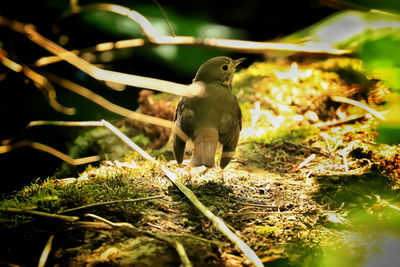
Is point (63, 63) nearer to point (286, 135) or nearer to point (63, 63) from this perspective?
point (63, 63)

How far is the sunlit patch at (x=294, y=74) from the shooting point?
15.1 feet

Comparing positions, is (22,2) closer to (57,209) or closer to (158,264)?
(57,209)

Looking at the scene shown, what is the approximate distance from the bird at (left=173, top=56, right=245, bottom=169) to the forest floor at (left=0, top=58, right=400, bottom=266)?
8.7 inches

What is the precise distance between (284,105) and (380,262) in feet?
10.7

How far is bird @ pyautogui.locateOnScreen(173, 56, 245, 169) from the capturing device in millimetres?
2645

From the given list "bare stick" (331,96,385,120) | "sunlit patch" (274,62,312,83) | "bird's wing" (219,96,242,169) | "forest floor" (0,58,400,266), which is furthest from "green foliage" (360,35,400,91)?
"sunlit patch" (274,62,312,83)

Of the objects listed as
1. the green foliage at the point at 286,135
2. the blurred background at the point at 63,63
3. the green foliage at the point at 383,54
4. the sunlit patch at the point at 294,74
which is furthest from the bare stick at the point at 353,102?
the green foliage at the point at 383,54

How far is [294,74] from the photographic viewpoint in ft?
15.4

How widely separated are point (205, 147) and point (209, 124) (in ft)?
0.95

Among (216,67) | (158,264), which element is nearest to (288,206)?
(158,264)

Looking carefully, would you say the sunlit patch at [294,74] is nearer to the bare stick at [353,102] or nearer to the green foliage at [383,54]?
the bare stick at [353,102]

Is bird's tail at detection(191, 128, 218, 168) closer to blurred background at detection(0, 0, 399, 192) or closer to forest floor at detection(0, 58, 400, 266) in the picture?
forest floor at detection(0, 58, 400, 266)

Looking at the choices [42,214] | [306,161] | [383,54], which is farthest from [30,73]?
[306,161]

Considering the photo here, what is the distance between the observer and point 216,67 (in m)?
Result: 3.27
